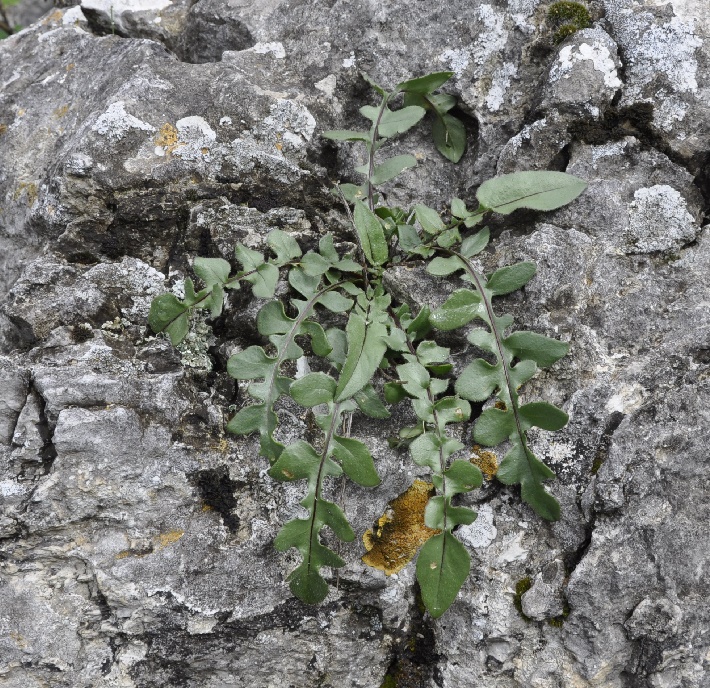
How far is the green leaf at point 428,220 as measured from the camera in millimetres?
2199

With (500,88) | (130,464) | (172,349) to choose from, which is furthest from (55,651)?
(500,88)

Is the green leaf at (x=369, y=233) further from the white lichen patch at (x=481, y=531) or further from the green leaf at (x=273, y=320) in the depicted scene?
the white lichen patch at (x=481, y=531)

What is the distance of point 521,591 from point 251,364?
0.99 meters

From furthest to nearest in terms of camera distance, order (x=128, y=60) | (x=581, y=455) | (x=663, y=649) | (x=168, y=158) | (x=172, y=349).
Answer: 1. (x=128, y=60)
2. (x=168, y=158)
3. (x=172, y=349)
4. (x=581, y=455)
5. (x=663, y=649)

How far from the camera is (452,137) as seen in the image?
2521 mm

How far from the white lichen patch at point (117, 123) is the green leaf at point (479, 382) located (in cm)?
143

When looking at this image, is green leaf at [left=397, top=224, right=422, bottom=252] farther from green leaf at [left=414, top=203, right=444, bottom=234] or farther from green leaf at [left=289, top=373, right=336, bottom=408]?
green leaf at [left=289, top=373, right=336, bottom=408]

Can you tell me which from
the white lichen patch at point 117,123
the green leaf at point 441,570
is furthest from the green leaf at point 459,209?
the white lichen patch at point 117,123

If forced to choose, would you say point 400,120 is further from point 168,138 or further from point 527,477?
point 527,477

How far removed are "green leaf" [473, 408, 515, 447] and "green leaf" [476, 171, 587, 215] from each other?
0.65 metres

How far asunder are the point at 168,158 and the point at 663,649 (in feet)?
7.04

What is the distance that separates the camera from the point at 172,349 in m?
2.19

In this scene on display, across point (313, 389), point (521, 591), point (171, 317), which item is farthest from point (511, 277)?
point (171, 317)

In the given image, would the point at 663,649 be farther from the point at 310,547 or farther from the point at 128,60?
the point at 128,60
